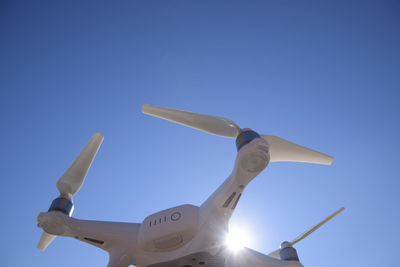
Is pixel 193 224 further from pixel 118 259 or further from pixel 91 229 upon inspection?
pixel 91 229

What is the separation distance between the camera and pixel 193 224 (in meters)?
5.66

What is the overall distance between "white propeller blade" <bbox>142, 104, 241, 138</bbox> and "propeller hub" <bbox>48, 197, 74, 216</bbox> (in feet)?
10.7

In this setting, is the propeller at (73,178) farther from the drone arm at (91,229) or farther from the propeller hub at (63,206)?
the drone arm at (91,229)

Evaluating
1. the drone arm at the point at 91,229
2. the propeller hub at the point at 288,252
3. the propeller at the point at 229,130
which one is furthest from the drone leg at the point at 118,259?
the propeller hub at the point at 288,252

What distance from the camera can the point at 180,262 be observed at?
565 cm

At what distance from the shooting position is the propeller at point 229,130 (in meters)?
5.84

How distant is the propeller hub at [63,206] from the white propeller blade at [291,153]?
5.34 metres

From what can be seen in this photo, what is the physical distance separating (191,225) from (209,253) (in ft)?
2.27

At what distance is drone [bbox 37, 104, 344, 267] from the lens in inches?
212

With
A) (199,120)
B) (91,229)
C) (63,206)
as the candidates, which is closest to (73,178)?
(63,206)

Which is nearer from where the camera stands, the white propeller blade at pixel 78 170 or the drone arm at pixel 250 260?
the drone arm at pixel 250 260

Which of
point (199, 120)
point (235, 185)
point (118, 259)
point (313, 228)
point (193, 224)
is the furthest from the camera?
point (313, 228)

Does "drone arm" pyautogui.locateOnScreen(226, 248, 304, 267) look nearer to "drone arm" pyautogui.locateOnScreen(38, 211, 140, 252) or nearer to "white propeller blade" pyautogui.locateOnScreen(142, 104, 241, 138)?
"drone arm" pyautogui.locateOnScreen(38, 211, 140, 252)

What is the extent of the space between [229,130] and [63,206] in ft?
15.3
